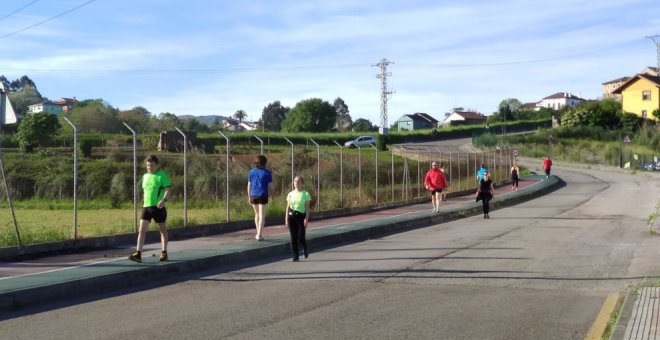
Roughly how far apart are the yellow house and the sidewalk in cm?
7760

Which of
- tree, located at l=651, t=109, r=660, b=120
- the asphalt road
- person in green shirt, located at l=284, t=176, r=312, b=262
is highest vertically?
tree, located at l=651, t=109, r=660, b=120

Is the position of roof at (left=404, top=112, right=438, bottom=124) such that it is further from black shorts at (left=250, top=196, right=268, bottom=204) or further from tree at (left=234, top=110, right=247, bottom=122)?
black shorts at (left=250, top=196, right=268, bottom=204)

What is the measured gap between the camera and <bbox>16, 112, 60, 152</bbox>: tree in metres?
31.4

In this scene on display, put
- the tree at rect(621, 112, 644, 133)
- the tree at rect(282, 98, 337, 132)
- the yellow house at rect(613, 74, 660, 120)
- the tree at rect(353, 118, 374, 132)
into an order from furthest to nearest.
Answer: the tree at rect(353, 118, 374, 132), the tree at rect(282, 98, 337, 132), the yellow house at rect(613, 74, 660, 120), the tree at rect(621, 112, 644, 133)

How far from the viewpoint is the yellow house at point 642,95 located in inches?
3469

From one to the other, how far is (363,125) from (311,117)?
28966 mm

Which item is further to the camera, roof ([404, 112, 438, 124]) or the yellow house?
roof ([404, 112, 438, 124])

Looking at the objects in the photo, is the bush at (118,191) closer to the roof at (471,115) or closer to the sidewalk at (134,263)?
the sidewalk at (134,263)

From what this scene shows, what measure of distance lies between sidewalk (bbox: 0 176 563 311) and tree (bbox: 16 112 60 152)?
16.2 m

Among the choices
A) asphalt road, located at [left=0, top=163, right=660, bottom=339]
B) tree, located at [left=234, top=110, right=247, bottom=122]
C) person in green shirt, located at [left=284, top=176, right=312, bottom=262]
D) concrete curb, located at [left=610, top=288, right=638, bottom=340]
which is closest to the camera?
concrete curb, located at [left=610, top=288, right=638, bottom=340]

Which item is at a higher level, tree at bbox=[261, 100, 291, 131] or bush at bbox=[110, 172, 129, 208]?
tree at bbox=[261, 100, 291, 131]

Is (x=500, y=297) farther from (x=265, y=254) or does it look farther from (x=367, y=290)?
(x=265, y=254)

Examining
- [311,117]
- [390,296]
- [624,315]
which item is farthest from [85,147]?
[311,117]

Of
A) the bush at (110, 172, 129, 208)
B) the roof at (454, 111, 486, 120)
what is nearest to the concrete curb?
the bush at (110, 172, 129, 208)
